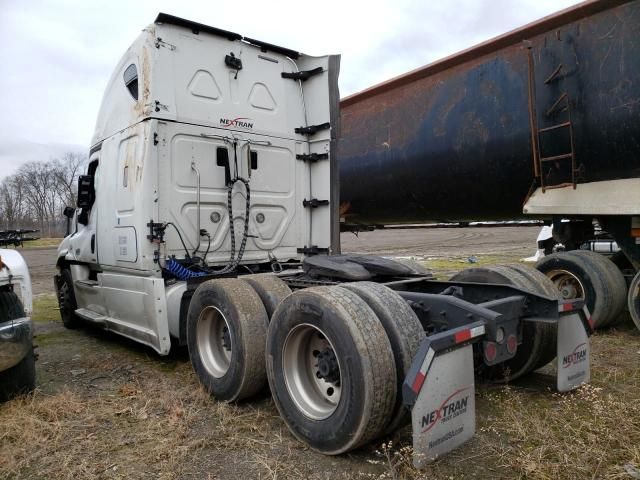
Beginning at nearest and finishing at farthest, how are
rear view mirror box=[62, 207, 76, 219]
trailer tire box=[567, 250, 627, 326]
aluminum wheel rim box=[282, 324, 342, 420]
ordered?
1. aluminum wheel rim box=[282, 324, 342, 420]
2. trailer tire box=[567, 250, 627, 326]
3. rear view mirror box=[62, 207, 76, 219]

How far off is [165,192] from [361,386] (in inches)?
116

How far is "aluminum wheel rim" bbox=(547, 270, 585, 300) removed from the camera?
5770mm

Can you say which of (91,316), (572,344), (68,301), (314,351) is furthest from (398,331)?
(68,301)

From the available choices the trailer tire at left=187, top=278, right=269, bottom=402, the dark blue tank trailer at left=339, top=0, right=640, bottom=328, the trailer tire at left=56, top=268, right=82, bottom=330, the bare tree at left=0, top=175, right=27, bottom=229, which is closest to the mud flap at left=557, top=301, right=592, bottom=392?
the trailer tire at left=187, top=278, right=269, bottom=402

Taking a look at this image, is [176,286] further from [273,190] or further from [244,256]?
[273,190]

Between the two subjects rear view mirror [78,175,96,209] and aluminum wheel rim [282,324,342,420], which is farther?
rear view mirror [78,175,96,209]

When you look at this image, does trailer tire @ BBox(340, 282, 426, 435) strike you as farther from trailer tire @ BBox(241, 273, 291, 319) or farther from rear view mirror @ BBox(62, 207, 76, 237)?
rear view mirror @ BBox(62, 207, 76, 237)

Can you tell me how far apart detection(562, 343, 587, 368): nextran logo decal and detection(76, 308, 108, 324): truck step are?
439 cm

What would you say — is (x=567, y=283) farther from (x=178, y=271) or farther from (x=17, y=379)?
(x=17, y=379)

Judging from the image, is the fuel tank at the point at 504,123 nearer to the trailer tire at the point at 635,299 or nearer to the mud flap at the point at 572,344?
the trailer tire at the point at 635,299

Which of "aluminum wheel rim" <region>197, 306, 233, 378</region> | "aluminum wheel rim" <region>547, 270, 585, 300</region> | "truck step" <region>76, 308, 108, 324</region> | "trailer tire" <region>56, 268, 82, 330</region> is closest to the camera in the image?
"aluminum wheel rim" <region>197, 306, 233, 378</region>

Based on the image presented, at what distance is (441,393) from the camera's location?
2520mm

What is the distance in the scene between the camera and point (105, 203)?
17.8 ft

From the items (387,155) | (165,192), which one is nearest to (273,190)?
(165,192)
